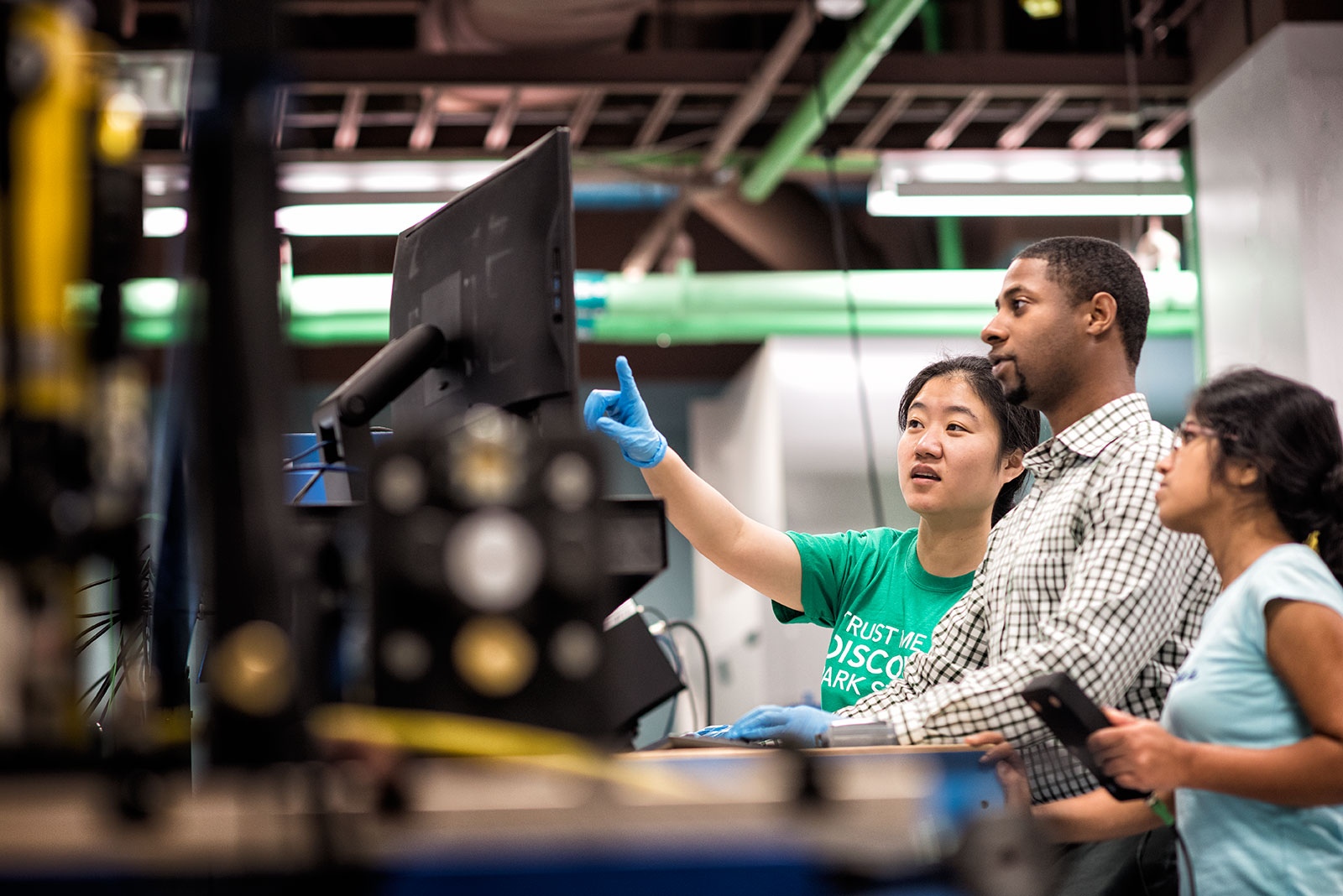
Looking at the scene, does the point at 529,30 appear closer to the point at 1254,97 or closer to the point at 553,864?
the point at 1254,97

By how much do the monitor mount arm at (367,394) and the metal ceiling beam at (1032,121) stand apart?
378 cm

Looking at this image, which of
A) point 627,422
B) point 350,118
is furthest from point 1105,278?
point 350,118

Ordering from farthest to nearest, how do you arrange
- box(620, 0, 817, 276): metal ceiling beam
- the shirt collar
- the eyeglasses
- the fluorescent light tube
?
the fluorescent light tube → box(620, 0, 817, 276): metal ceiling beam → the shirt collar → the eyeglasses

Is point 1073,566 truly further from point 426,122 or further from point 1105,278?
point 426,122

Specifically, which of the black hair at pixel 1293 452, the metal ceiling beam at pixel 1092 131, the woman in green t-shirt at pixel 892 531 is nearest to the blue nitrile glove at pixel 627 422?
the woman in green t-shirt at pixel 892 531

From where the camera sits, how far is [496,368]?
4.59 feet

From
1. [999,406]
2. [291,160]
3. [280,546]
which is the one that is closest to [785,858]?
[280,546]

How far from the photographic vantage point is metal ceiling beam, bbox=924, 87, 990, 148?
4749 mm

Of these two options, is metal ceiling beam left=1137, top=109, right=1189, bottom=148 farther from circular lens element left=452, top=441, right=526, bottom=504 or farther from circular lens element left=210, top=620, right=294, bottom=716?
circular lens element left=210, top=620, right=294, bottom=716

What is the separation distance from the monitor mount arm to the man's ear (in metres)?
0.98

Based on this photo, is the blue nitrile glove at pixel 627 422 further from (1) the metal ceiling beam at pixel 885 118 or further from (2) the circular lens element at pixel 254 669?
(1) the metal ceiling beam at pixel 885 118

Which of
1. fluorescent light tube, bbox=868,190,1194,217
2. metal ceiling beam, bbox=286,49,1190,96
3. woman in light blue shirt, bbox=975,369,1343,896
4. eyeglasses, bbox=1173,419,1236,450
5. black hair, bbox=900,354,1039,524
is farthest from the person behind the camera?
fluorescent light tube, bbox=868,190,1194,217

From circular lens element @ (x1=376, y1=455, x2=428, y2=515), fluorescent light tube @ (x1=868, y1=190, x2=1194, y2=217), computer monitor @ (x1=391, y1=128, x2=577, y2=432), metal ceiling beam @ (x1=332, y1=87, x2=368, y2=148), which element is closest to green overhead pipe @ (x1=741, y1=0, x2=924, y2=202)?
fluorescent light tube @ (x1=868, y1=190, x2=1194, y2=217)

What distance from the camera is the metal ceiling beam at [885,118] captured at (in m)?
4.72
